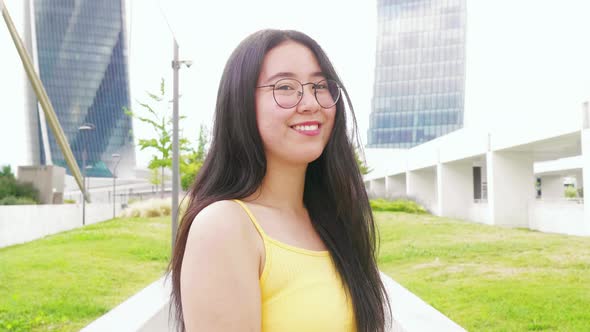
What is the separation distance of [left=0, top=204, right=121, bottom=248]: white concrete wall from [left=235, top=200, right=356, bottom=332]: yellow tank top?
1366cm

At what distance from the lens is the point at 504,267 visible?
7797 millimetres

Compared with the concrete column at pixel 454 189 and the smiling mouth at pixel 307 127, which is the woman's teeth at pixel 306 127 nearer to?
the smiling mouth at pixel 307 127

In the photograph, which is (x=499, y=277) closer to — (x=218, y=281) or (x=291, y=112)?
(x=291, y=112)

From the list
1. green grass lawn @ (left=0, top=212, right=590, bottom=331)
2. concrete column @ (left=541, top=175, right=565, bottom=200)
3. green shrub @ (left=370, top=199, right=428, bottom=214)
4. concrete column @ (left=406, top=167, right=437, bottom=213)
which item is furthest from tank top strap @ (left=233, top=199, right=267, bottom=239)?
concrete column @ (left=541, top=175, right=565, bottom=200)

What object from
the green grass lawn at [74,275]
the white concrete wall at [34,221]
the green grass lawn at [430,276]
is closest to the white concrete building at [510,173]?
the green grass lawn at [430,276]

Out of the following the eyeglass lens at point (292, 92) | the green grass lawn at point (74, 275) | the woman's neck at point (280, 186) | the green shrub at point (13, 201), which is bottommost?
the green grass lawn at point (74, 275)

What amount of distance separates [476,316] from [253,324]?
4.57 m

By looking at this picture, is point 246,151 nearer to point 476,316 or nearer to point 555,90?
point 476,316

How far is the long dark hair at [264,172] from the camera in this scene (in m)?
1.49

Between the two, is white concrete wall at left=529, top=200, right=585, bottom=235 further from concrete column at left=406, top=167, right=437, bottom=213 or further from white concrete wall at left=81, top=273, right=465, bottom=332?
white concrete wall at left=81, top=273, right=465, bottom=332

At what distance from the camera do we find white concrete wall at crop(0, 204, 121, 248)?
44.3 ft

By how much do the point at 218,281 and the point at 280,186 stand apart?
1.60 feet

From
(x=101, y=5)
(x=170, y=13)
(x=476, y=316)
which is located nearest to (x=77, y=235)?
(x=170, y=13)

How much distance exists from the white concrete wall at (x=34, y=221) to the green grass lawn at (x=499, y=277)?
30.4 ft
